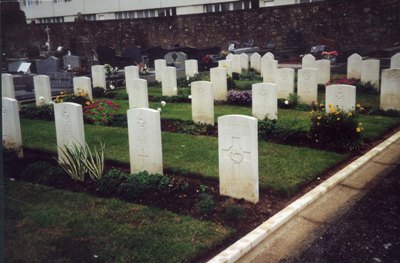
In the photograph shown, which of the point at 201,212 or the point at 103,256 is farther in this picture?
the point at 201,212

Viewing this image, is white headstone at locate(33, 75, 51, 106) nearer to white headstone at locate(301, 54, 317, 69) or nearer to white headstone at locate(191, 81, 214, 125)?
white headstone at locate(191, 81, 214, 125)

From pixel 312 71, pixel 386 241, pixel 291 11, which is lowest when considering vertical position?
pixel 386 241

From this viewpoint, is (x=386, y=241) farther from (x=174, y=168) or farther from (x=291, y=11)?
(x=291, y=11)

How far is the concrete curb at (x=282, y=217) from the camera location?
447 centimetres

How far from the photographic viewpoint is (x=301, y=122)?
10102mm

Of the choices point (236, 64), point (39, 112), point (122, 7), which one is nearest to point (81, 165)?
point (39, 112)

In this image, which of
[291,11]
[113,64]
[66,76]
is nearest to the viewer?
[66,76]

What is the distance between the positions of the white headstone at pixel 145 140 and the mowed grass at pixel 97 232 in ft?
3.32

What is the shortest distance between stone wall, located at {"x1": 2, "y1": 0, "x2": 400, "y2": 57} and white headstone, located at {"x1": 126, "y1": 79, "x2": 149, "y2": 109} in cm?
1676

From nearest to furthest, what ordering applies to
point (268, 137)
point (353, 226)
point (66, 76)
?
point (353, 226)
point (268, 137)
point (66, 76)

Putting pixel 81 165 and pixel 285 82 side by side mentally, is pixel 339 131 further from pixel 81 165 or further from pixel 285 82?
pixel 285 82

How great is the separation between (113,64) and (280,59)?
971 centimetres

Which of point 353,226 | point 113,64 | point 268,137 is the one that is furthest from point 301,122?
point 113,64

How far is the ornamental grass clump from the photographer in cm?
806
